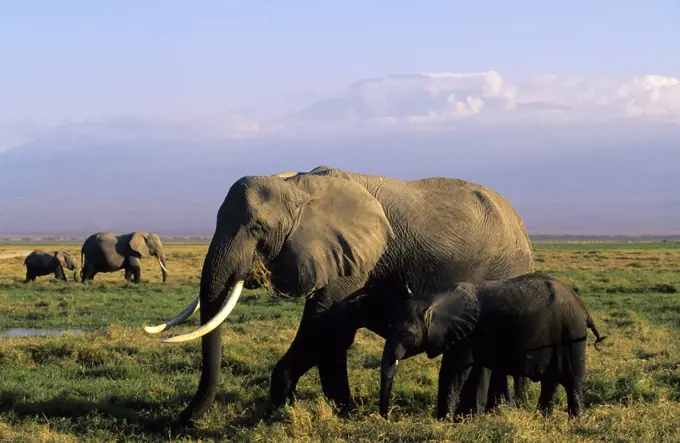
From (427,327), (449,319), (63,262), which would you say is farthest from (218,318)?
(63,262)

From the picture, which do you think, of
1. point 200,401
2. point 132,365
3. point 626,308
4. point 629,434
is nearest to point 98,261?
point 626,308

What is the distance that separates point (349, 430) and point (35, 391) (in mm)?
4177

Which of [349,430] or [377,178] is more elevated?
[377,178]

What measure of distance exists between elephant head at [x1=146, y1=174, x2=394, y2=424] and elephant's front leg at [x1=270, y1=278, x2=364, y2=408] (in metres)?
0.17

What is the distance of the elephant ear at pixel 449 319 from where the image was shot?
24.9ft

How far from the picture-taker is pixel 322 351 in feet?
26.4

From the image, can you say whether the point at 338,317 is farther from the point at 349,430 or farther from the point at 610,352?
the point at 610,352

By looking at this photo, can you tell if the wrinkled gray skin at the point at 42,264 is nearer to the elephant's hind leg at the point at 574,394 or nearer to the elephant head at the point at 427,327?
the elephant head at the point at 427,327

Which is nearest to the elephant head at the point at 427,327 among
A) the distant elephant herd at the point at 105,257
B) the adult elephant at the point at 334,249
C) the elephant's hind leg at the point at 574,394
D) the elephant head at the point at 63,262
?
the adult elephant at the point at 334,249

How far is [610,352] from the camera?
41.8 feet

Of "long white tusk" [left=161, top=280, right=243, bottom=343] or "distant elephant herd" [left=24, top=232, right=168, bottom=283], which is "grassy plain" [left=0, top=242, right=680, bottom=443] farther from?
"distant elephant herd" [left=24, top=232, right=168, bottom=283]

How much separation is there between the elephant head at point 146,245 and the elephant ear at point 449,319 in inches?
1098

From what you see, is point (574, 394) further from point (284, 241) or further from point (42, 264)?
point (42, 264)

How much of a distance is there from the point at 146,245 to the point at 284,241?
28390mm
